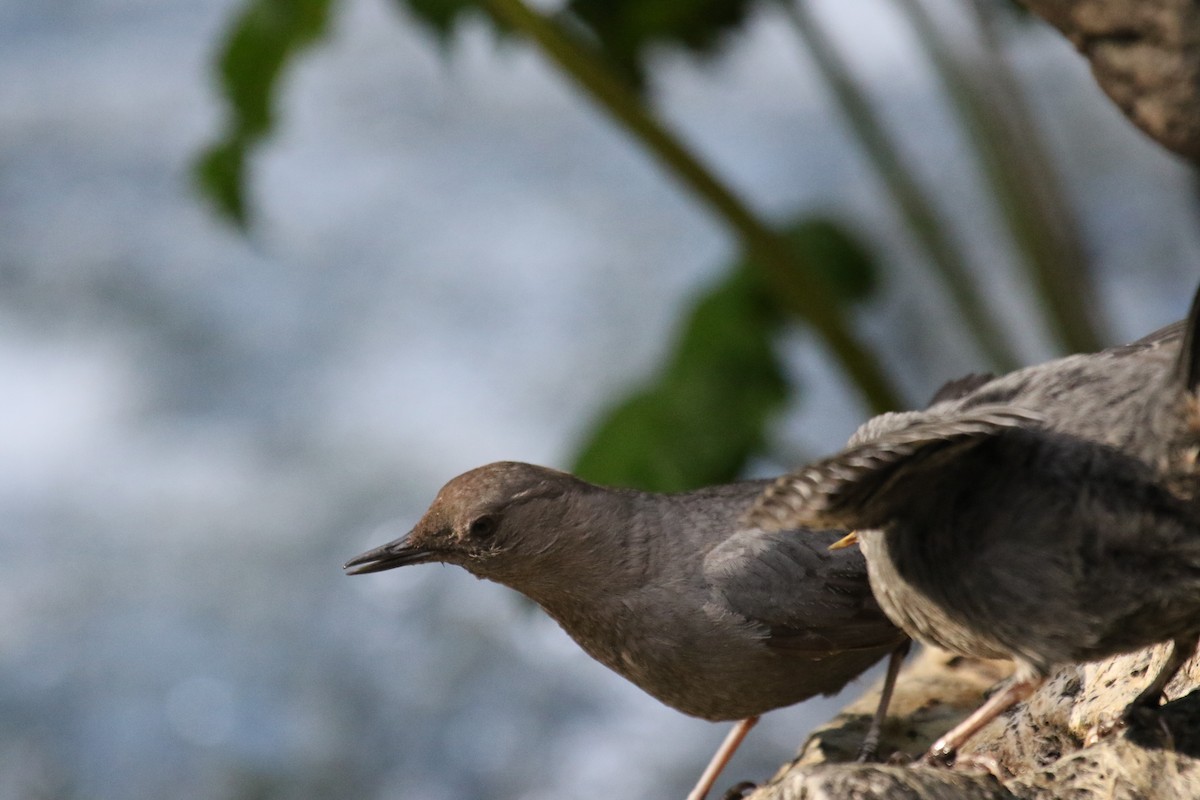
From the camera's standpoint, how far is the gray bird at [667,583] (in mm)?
3121

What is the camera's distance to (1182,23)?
9.63 feet

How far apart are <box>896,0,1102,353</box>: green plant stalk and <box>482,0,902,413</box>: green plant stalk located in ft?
4.27

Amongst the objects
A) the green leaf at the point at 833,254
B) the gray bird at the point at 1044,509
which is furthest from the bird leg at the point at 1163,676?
the green leaf at the point at 833,254

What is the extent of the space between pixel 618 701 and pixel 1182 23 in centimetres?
589

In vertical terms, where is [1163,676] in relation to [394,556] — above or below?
below

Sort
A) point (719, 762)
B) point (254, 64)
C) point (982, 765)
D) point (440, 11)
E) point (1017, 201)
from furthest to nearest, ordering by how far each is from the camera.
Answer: point (1017, 201) → point (440, 11) → point (254, 64) → point (719, 762) → point (982, 765)

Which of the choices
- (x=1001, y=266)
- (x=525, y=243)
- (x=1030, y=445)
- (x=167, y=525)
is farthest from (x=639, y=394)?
(x=1001, y=266)

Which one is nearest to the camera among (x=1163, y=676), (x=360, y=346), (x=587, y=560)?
(x=1163, y=676)

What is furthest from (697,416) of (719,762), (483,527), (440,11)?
(483,527)

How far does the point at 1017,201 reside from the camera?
6953mm

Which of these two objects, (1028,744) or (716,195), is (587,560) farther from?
(716,195)

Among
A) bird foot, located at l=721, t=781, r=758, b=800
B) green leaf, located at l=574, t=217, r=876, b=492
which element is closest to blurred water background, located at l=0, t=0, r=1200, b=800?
green leaf, located at l=574, t=217, r=876, b=492

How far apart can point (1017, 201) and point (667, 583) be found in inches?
173

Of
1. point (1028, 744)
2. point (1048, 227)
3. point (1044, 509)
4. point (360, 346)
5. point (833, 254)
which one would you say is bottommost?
point (1028, 744)
